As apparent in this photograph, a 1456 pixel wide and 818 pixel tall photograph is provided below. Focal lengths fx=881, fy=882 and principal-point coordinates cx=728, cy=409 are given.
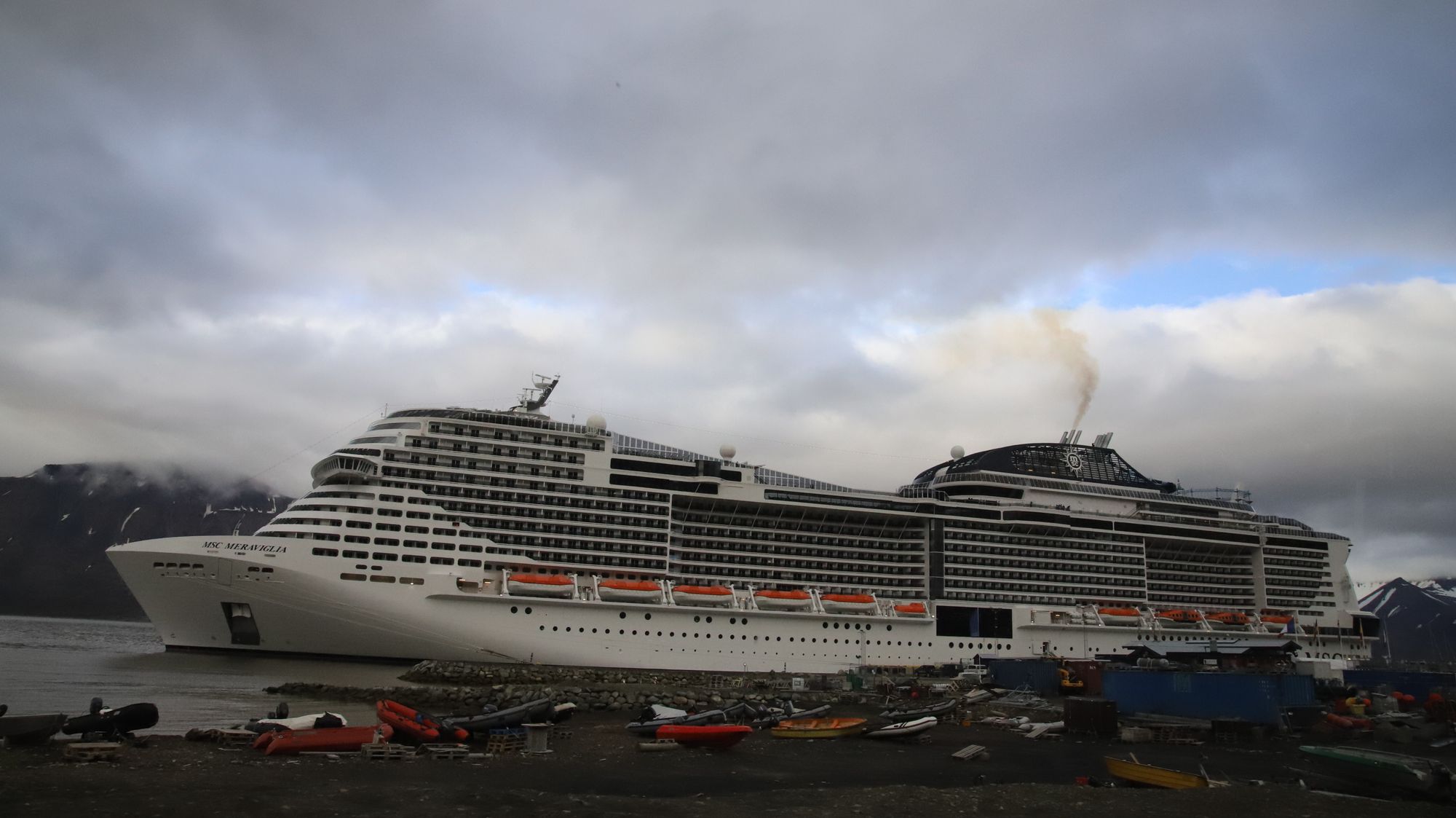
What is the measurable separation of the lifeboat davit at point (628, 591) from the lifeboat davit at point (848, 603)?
9.91 metres

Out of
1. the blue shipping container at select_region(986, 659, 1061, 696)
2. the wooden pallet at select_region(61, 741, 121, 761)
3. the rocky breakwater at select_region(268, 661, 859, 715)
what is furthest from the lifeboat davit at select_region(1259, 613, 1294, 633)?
the wooden pallet at select_region(61, 741, 121, 761)

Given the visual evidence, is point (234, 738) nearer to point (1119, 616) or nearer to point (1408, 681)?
point (1119, 616)

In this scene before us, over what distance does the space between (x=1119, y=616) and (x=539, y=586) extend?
38.1 meters

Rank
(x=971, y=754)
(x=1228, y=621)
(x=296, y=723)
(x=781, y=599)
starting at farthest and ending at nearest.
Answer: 1. (x=1228, y=621)
2. (x=781, y=599)
3. (x=296, y=723)
4. (x=971, y=754)

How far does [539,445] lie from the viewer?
46.6 metres

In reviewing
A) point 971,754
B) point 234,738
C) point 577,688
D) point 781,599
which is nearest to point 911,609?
point 781,599

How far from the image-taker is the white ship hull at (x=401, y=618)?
39.1 meters

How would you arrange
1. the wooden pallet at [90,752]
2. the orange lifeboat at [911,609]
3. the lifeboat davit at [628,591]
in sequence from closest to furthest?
1. the wooden pallet at [90,752]
2. the lifeboat davit at [628,591]
3. the orange lifeboat at [911,609]

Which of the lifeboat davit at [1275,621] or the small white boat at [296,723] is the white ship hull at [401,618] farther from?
the lifeboat davit at [1275,621]

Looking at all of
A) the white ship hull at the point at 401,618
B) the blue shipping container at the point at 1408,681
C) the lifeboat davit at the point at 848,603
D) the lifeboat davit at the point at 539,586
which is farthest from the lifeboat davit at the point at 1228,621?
the lifeboat davit at the point at 539,586

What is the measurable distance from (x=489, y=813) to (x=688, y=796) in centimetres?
382

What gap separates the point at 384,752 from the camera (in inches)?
755

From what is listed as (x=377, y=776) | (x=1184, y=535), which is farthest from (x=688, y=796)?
(x=1184, y=535)

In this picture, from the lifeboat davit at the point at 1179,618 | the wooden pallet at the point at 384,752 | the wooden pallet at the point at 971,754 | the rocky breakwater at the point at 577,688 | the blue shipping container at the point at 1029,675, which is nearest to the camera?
the wooden pallet at the point at 384,752
